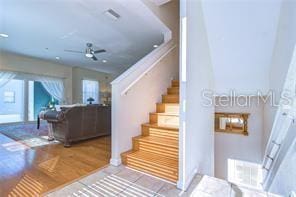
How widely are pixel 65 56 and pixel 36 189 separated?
18.4 feet

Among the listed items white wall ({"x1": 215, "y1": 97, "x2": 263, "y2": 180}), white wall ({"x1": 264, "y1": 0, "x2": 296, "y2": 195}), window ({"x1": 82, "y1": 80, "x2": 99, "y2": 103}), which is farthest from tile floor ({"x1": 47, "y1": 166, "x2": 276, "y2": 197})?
window ({"x1": 82, "y1": 80, "x2": 99, "y2": 103})

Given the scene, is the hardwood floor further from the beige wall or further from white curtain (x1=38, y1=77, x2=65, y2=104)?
white curtain (x1=38, y1=77, x2=65, y2=104)

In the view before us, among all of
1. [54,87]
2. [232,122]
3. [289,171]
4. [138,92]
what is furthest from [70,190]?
[54,87]

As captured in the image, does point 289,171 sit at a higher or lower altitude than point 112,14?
lower

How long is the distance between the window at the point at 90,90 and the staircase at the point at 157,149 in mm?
6390

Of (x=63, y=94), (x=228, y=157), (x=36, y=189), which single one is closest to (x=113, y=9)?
(x=36, y=189)

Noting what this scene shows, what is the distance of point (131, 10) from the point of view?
339cm

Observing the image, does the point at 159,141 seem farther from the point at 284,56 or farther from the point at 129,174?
the point at 284,56

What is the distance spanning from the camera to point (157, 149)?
2.72 meters

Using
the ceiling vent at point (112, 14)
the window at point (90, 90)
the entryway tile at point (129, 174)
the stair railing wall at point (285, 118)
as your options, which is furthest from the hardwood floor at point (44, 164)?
the window at point (90, 90)

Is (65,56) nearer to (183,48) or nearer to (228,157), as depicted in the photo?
(183,48)

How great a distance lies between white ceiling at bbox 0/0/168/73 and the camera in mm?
3223

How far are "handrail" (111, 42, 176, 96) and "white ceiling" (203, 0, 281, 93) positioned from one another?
3.49 ft

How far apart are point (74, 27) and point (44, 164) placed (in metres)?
3.05
